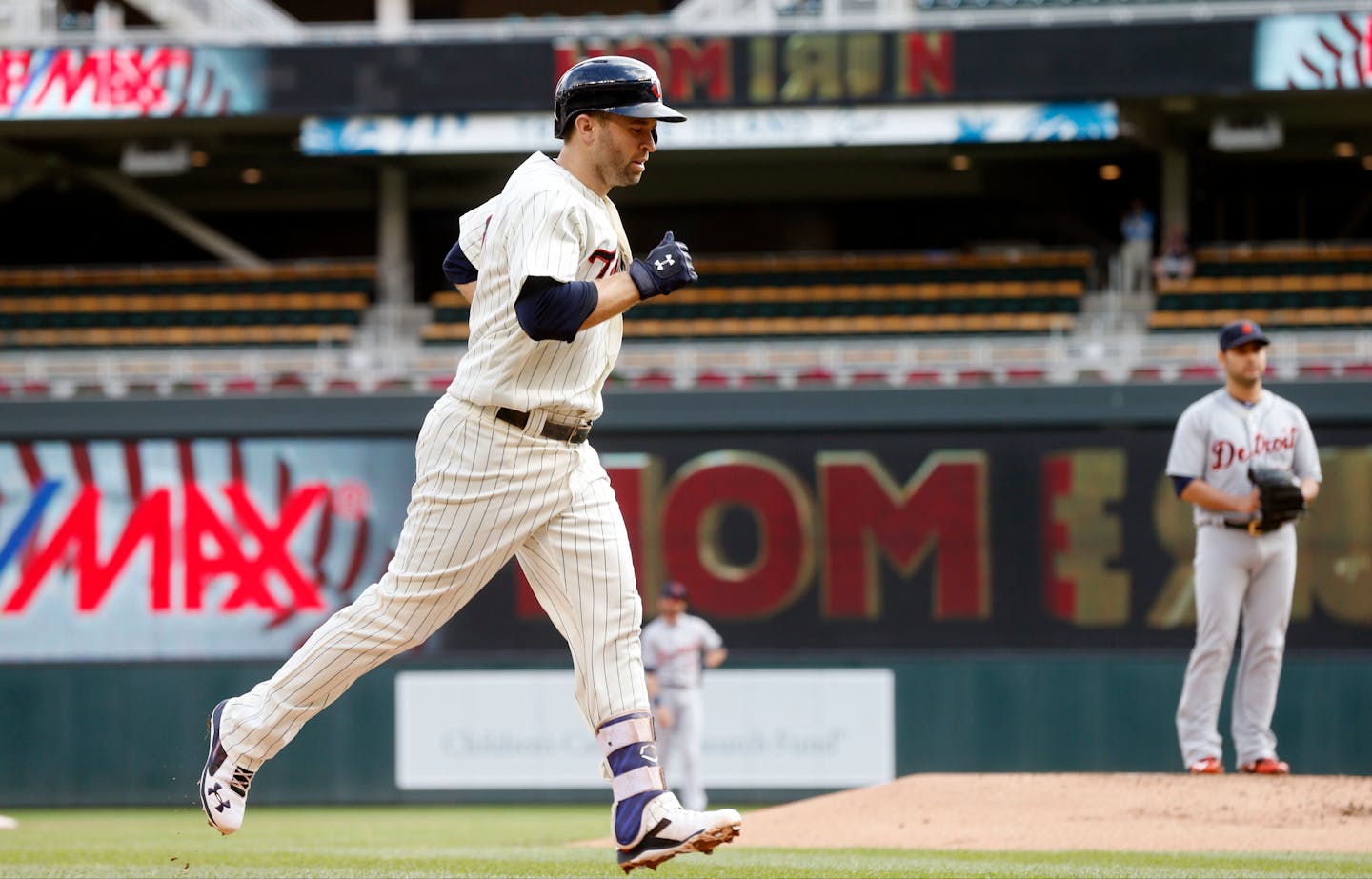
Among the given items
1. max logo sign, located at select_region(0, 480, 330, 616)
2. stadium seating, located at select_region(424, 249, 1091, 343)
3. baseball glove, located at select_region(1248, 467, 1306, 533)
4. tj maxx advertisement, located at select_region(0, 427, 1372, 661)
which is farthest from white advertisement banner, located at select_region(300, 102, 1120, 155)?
baseball glove, located at select_region(1248, 467, 1306, 533)

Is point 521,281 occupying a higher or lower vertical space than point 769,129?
lower

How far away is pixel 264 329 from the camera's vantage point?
17.5 metres

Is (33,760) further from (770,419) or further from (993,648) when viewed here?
(993,648)

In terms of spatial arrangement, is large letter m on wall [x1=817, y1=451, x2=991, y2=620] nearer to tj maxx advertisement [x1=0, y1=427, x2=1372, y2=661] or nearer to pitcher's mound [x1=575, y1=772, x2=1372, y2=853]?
tj maxx advertisement [x1=0, y1=427, x2=1372, y2=661]

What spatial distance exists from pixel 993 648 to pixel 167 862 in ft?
31.1

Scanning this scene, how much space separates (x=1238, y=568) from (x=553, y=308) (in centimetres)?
470

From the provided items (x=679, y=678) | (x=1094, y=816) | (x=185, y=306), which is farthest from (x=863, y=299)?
(x=1094, y=816)

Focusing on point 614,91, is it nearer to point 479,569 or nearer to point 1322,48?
point 479,569

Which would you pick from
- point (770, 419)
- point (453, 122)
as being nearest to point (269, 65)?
point (453, 122)

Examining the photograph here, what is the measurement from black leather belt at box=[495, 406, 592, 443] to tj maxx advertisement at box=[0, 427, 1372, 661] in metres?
10.3

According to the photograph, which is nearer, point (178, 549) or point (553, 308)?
point (553, 308)

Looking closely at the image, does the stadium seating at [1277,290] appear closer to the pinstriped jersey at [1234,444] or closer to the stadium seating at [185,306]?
the stadium seating at [185,306]

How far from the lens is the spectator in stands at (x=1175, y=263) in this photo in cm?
1762

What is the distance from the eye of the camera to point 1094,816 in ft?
22.3
